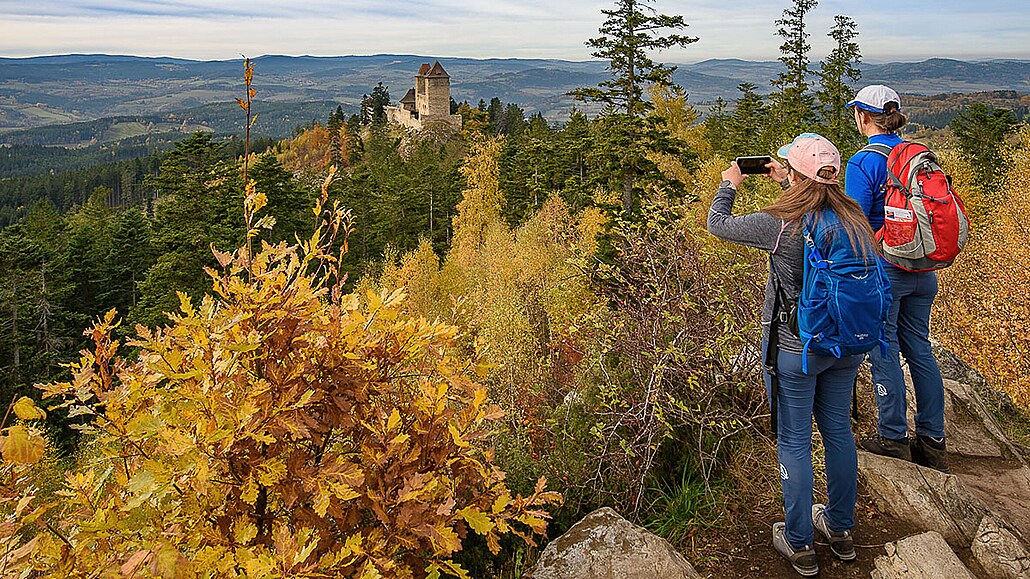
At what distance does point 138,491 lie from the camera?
1950mm

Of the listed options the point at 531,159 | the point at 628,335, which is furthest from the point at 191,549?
the point at 531,159

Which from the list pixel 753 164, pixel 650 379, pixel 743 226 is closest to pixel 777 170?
pixel 753 164

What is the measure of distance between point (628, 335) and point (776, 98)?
4072 cm

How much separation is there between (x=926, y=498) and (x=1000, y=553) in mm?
473

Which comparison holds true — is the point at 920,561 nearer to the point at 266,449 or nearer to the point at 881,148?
the point at 881,148

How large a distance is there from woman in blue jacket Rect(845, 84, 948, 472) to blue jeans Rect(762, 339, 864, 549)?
3.21 ft

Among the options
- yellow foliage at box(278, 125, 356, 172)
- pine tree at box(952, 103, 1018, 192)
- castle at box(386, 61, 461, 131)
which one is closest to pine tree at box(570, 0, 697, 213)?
pine tree at box(952, 103, 1018, 192)

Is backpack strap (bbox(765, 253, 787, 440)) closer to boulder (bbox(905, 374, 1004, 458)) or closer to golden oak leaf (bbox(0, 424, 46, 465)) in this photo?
boulder (bbox(905, 374, 1004, 458))

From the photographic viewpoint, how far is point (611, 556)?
3287 mm

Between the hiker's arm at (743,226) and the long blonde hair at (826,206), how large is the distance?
7cm

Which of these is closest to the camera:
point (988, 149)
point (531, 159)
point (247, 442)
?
point (247, 442)

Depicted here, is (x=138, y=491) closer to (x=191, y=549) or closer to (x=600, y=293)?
(x=191, y=549)

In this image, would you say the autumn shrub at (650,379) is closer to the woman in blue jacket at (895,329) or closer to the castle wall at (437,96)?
the woman in blue jacket at (895,329)

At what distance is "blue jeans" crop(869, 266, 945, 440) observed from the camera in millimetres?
3998
